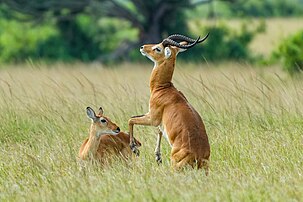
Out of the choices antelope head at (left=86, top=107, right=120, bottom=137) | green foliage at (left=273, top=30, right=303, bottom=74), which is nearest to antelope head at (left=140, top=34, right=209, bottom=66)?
antelope head at (left=86, top=107, right=120, bottom=137)

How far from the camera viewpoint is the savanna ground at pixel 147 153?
20.2 feet

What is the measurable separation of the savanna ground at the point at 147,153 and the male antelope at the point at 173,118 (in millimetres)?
157

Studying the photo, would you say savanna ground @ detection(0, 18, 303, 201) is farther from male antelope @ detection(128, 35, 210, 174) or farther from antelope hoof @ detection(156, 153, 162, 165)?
male antelope @ detection(128, 35, 210, 174)

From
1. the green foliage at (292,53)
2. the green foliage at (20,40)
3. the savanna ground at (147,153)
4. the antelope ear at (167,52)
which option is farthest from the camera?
→ the green foliage at (20,40)

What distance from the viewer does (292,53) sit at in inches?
667

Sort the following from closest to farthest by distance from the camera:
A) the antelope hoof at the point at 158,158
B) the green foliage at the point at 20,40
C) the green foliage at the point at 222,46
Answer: the antelope hoof at the point at 158,158 → the green foliage at the point at 222,46 → the green foliage at the point at 20,40

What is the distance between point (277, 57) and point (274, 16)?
955 inches

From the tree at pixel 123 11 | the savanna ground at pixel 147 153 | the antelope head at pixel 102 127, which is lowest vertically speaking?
the tree at pixel 123 11

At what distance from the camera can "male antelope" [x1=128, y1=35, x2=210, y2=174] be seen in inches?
270

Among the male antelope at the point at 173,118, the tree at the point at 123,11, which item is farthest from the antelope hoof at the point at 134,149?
the tree at the point at 123,11

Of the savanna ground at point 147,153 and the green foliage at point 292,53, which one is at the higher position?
the savanna ground at point 147,153

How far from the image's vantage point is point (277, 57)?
59.1ft

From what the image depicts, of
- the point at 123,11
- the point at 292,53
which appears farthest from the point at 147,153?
the point at 123,11

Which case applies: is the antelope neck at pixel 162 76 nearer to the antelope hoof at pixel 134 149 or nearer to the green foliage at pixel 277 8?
the antelope hoof at pixel 134 149
